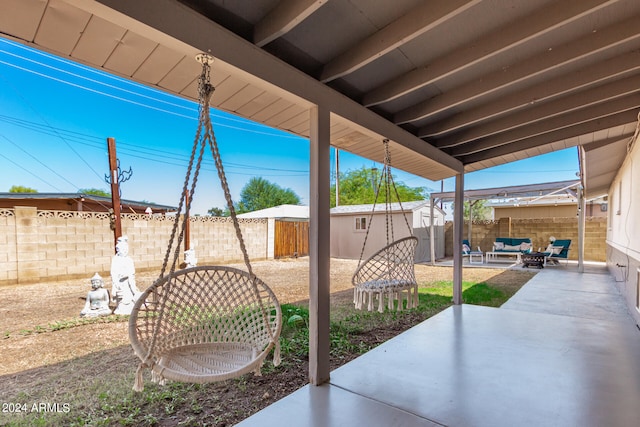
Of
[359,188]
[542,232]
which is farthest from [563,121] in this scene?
[359,188]

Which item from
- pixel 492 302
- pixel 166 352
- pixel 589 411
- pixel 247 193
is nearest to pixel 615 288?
pixel 492 302

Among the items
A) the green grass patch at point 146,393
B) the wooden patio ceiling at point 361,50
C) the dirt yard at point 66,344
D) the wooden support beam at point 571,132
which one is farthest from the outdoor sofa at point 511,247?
the wooden patio ceiling at point 361,50

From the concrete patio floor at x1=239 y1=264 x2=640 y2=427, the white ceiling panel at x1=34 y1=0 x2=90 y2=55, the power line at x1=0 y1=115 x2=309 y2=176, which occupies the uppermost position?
the power line at x1=0 y1=115 x2=309 y2=176

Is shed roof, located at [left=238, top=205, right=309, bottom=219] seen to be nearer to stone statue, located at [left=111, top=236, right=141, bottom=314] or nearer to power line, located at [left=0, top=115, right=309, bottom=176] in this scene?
power line, located at [left=0, top=115, right=309, bottom=176]

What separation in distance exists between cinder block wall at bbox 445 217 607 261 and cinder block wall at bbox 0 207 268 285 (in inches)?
396

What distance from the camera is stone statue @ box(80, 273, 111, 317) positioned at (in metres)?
4.16

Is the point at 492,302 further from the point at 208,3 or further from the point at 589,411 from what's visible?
the point at 208,3

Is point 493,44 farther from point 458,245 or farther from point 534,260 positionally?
point 534,260

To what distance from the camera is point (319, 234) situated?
7.31 ft

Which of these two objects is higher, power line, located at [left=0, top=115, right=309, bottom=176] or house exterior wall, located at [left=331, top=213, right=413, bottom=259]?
power line, located at [left=0, top=115, right=309, bottom=176]

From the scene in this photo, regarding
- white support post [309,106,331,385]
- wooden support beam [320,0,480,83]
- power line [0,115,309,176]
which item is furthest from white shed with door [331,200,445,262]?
wooden support beam [320,0,480,83]

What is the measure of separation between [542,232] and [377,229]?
19.2 ft

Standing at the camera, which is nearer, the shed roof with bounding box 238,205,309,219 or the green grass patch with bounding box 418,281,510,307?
the green grass patch with bounding box 418,281,510,307

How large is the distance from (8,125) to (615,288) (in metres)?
17.6
